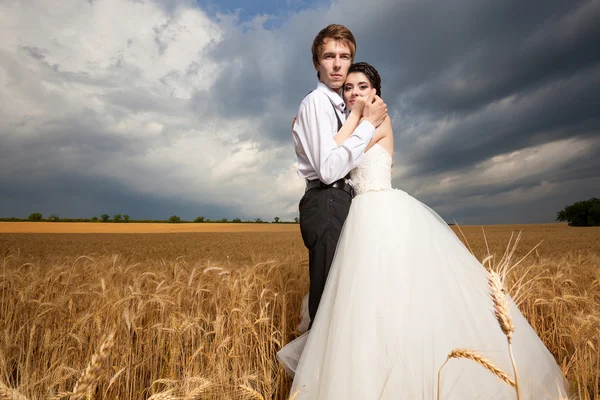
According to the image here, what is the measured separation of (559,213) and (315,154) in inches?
2731

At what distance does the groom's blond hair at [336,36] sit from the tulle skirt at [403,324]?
106 centimetres

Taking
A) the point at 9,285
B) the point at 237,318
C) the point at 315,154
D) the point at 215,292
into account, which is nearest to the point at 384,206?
the point at 315,154

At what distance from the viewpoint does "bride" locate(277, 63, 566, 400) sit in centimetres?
197

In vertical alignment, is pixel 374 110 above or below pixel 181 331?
above

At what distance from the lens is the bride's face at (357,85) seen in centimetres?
257

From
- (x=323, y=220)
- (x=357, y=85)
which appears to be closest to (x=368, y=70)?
(x=357, y=85)

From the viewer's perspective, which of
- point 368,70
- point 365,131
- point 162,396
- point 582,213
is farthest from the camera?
point 582,213

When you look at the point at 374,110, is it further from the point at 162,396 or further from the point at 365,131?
the point at 162,396

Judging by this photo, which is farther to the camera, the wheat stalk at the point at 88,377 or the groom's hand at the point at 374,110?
the groom's hand at the point at 374,110

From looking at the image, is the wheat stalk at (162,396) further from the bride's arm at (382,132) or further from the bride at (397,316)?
the bride's arm at (382,132)

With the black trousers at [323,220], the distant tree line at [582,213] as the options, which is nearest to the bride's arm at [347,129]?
the black trousers at [323,220]

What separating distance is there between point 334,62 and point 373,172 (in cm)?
81

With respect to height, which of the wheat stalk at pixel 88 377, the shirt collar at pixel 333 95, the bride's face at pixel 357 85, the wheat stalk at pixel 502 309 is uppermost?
the bride's face at pixel 357 85

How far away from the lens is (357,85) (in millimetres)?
2576
